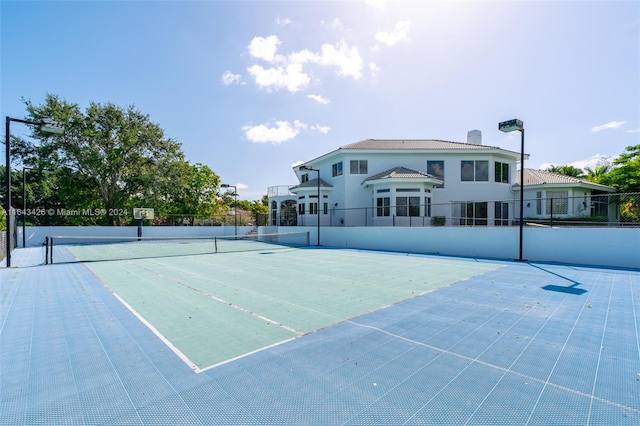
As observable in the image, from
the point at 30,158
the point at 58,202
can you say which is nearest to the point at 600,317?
the point at 30,158

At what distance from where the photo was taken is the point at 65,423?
2.70m

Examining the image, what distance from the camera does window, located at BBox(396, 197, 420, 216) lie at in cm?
2291

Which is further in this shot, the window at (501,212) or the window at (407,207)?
the window at (501,212)

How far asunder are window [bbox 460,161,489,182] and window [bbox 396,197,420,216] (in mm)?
5455

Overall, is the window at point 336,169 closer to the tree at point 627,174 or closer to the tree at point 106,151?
the tree at point 106,151

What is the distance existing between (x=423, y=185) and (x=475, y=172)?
538 centimetres

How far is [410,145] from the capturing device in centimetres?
2764

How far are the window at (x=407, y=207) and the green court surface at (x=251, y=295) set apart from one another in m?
10.2

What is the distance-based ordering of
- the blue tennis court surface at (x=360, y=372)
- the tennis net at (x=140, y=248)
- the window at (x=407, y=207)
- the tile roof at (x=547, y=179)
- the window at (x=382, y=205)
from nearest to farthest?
the blue tennis court surface at (x=360, y=372), the tennis net at (x=140, y=248), the window at (x=407, y=207), the tile roof at (x=547, y=179), the window at (x=382, y=205)

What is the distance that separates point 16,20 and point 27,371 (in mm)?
13626

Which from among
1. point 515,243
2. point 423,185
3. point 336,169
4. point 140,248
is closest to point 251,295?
point 515,243

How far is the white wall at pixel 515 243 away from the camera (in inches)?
463

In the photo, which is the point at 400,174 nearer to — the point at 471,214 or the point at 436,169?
the point at 436,169

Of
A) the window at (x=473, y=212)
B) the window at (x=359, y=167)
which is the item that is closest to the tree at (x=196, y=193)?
the window at (x=359, y=167)
